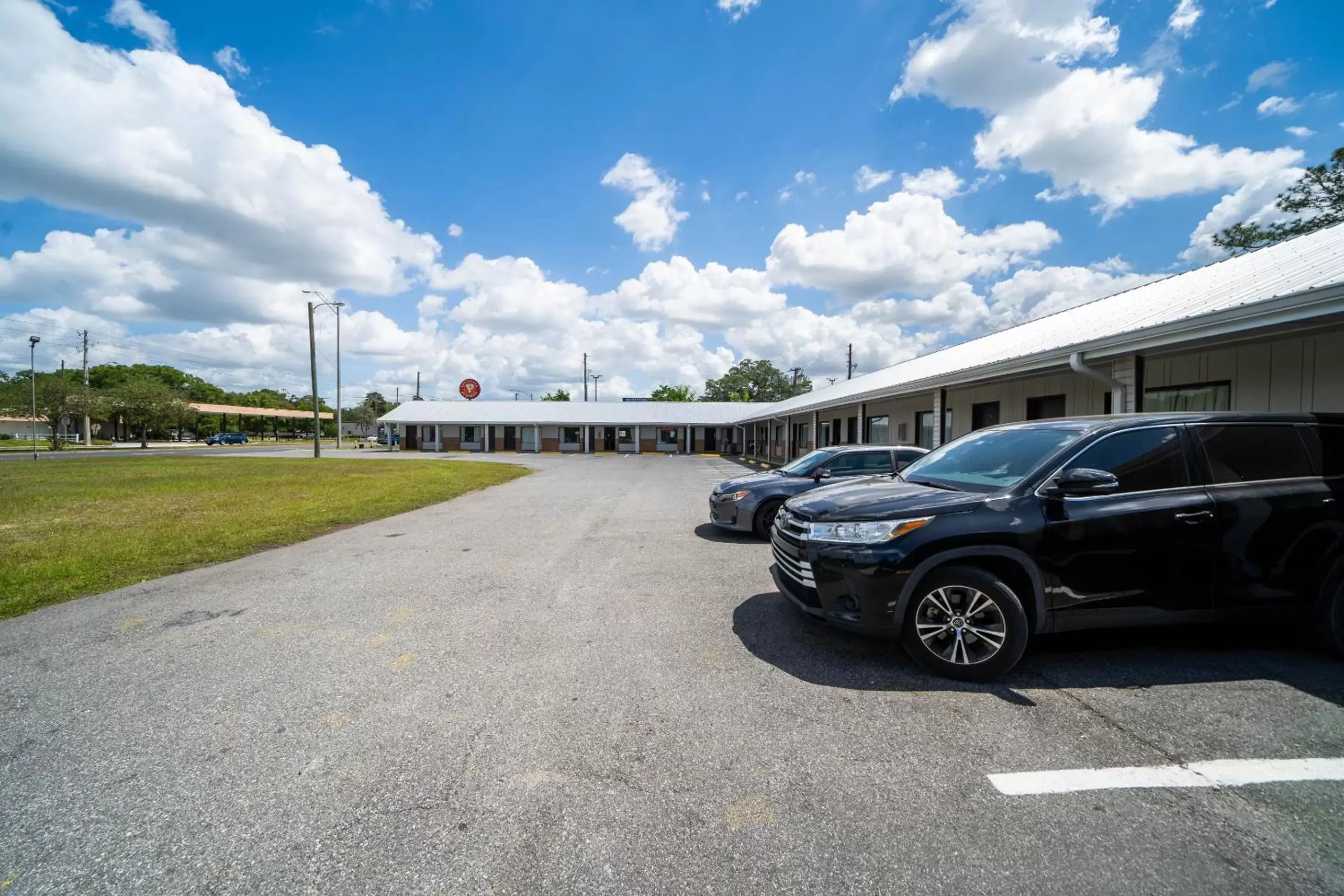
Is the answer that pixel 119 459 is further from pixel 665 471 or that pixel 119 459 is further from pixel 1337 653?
pixel 1337 653

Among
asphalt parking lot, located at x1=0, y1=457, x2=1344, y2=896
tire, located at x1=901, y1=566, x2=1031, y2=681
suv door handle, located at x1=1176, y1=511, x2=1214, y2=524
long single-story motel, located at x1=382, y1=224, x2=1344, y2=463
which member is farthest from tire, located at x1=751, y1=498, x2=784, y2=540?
suv door handle, located at x1=1176, y1=511, x2=1214, y2=524

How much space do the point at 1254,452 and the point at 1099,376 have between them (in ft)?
13.5

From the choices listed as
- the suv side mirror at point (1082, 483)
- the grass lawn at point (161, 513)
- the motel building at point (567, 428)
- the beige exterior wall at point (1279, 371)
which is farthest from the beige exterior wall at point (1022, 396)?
the motel building at point (567, 428)

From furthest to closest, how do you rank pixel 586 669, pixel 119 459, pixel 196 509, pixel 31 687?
pixel 119 459 < pixel 196 509 < pixel 586 669 < pixel 31 687

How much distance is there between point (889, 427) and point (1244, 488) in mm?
14355

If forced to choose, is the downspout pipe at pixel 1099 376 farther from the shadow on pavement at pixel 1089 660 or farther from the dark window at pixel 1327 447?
the shadow on pavement at pixel 1089 660

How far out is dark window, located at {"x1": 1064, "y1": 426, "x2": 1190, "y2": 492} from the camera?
3875 mm

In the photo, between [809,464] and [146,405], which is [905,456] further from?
[146,405]

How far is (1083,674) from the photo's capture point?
12.1 feet

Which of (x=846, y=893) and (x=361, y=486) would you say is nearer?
(x=846, y=893)

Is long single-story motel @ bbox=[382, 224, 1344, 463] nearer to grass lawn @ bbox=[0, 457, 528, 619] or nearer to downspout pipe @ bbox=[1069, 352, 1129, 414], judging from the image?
downspout pipe @ bbox=[1069, 352, 1129, 414]

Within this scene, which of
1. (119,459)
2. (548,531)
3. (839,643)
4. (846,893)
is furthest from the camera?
(119,459)

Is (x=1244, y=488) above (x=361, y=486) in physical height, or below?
above

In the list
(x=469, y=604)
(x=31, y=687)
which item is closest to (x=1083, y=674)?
(x=469, y=604)
